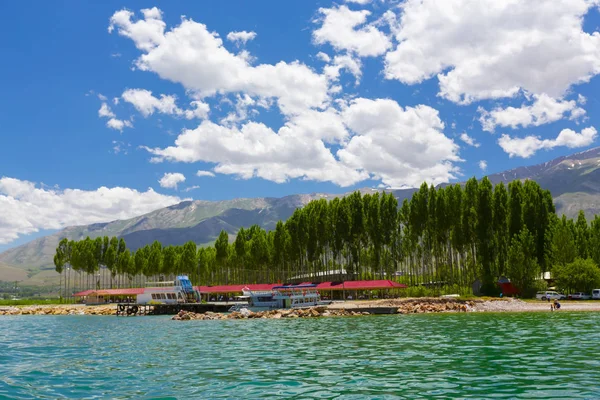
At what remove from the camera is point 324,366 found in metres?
23.7

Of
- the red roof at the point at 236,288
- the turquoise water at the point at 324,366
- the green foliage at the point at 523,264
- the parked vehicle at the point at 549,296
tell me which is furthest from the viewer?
the red roof at the point at 236,288

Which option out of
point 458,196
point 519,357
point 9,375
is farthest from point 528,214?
point 9,375

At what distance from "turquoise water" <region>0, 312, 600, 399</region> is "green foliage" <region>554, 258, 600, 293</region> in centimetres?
4499

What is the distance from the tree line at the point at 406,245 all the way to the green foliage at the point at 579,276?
0.46 meters

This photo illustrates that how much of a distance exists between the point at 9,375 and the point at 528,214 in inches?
3300

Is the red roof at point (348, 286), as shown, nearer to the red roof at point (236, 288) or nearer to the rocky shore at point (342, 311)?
the red roof at point (236, 288)

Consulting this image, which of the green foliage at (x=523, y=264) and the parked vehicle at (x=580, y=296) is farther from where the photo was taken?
the green foliage at (x=523, y=264)

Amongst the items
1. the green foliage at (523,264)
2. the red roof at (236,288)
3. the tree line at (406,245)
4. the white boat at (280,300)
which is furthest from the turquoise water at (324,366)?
the red roof at (236,288)

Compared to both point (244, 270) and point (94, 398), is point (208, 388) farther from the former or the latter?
point (244, 270)

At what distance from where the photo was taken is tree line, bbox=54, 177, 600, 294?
87675 mm

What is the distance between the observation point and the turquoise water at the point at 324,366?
59.4 feet

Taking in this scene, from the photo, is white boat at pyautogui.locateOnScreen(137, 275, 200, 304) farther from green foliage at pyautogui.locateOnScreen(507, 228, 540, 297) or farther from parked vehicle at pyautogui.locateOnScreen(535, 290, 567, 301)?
parked vehicle at pyautogui.locateOnScreen(535, 290, 567, 301)

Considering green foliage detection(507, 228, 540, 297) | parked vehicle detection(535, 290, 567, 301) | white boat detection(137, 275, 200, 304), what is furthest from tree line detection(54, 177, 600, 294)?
white boat detection(137, 275, 200, 304)

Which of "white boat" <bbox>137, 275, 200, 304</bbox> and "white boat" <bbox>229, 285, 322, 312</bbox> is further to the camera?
"white boat" <bbox>137, 275, 200, 304</bbox>
